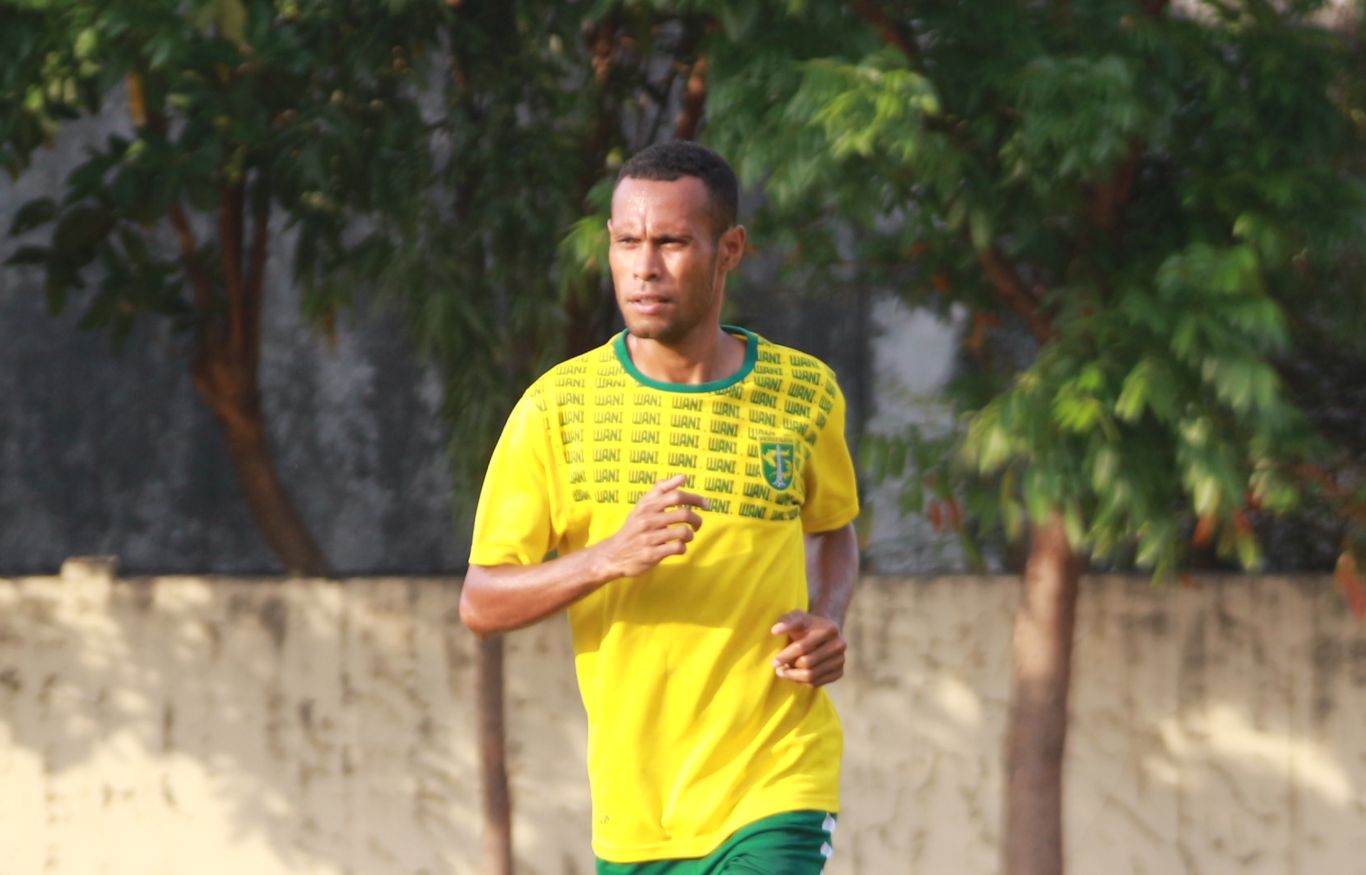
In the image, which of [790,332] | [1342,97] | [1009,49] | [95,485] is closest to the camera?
[1009,49]

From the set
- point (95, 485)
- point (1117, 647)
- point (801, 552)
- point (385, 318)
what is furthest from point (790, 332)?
point (801, 552)

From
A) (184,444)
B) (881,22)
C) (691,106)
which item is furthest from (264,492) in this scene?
(881,22)

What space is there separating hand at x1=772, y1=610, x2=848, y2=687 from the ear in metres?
0.55

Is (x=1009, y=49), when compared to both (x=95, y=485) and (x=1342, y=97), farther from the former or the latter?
(x=95, y=485)

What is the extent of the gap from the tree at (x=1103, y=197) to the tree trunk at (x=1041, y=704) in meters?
0.47

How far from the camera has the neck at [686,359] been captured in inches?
126

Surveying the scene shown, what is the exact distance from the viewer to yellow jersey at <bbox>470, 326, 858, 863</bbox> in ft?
10.4

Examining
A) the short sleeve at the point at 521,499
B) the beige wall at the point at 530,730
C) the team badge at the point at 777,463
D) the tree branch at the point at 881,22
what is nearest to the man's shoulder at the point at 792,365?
the team badge at the point at 777,463

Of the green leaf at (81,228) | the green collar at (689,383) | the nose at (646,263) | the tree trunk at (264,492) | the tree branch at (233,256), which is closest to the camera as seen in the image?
the nose at (646,263)

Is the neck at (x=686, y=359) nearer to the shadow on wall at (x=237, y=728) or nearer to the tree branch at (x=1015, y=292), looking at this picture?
the tree branch at (x=1015, y=292)

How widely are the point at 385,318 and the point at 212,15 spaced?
326 centimetres

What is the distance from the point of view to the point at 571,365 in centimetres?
327

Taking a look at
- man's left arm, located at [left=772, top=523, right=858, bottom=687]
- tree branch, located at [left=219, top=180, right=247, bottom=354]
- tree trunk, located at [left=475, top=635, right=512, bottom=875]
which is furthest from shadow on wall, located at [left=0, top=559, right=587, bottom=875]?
man's left arm, located at [left=772, top=523, right=858, bottom=687]

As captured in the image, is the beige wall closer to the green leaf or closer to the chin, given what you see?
the green leaf
